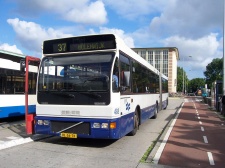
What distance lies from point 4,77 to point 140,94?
6.35 m

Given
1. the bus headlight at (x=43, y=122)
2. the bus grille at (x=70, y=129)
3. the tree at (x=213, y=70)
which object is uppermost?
the tree at (x=213, y=70)

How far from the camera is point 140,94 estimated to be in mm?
11930

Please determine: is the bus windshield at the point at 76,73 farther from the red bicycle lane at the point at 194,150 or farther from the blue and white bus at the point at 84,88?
the red bicycle lane at the point at 194,150

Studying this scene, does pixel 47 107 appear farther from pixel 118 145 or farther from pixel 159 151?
pixel 159 151

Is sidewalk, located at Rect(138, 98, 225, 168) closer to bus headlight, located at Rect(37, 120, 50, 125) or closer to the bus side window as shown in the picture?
the bus side window

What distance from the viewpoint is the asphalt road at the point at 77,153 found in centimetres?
Result: 696

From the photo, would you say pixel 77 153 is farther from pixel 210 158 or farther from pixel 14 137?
pixel 210 158

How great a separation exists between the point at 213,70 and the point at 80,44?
11730cm

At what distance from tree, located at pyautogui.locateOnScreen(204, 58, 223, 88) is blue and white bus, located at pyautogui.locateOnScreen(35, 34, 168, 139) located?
11225 centimetres

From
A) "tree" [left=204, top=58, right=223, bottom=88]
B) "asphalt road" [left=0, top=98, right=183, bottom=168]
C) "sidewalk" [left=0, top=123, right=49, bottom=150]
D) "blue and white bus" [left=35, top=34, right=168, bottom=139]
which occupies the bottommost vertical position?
"asphalt road" [left=0, top=98, right=183, bottom=168]

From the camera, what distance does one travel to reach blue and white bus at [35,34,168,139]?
27.2 ft

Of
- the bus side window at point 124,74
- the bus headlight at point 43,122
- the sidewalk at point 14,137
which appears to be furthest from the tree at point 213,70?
the bus headlight at point 43,122

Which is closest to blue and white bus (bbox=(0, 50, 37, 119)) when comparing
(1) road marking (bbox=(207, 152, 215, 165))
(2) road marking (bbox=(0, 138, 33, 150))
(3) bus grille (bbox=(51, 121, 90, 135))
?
(2) road marking (bbox=(0, 138, 33, 150))

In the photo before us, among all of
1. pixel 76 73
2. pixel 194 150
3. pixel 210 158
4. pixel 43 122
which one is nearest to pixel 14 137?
pixel 43 122
